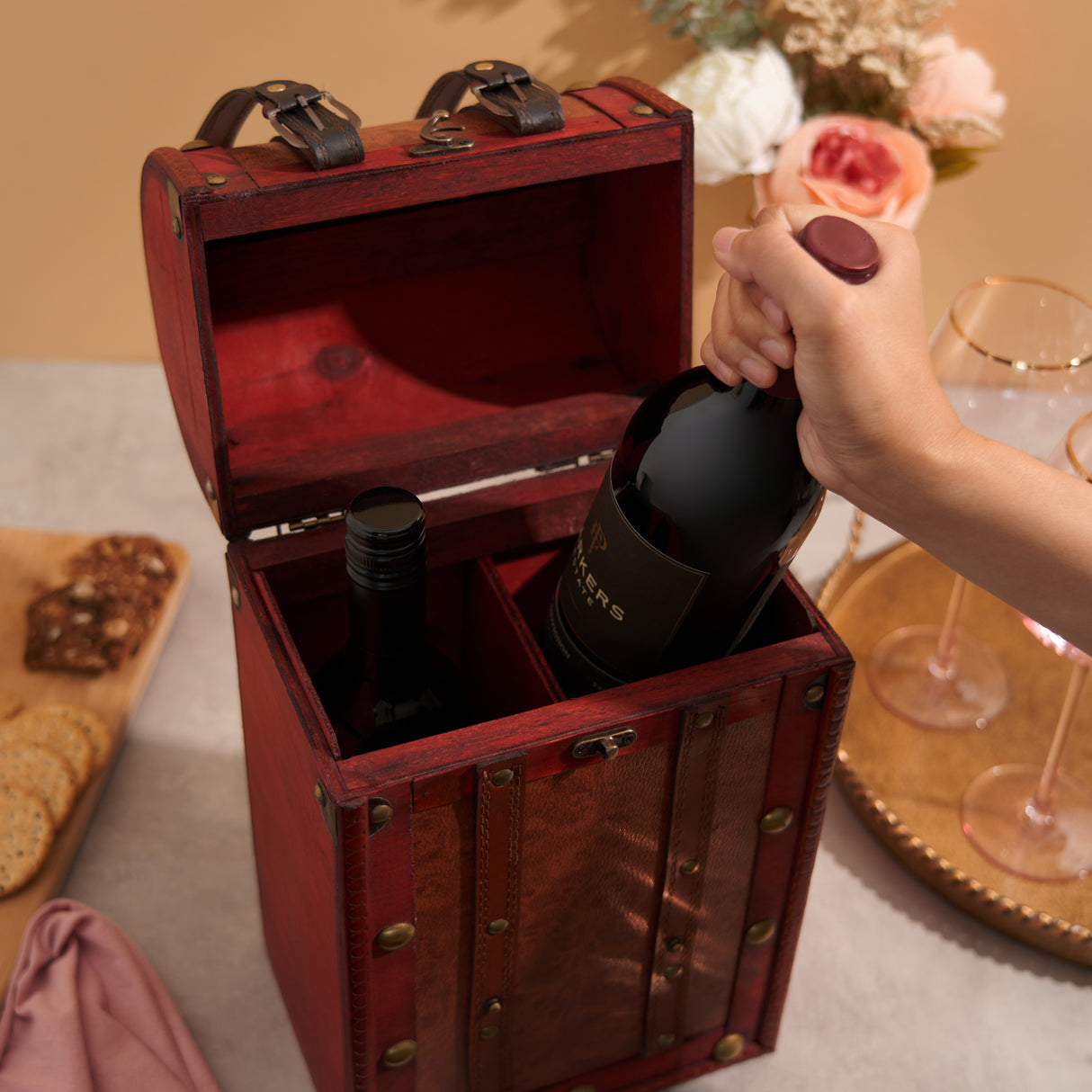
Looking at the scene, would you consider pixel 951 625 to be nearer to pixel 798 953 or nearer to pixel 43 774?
pixel 798 953

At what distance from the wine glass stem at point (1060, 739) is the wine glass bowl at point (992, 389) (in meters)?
0.11

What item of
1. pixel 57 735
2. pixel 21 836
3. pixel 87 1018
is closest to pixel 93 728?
pixel 57 735

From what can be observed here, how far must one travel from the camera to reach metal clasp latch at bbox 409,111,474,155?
2.56 ft

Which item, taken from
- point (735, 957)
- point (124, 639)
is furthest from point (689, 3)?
point (735, 957)

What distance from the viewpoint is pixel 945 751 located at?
3.87 ft

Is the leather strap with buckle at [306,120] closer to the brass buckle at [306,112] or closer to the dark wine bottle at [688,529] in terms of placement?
the brass buckle at [306,112]

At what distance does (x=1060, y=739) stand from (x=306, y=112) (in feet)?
2.67

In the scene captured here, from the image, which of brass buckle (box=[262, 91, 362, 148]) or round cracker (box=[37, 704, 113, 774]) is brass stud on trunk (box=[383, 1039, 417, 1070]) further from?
brass buckle (box=[262, 91, 362, 148])

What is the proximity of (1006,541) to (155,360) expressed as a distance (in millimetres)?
1440

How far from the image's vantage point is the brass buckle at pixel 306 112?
76cm

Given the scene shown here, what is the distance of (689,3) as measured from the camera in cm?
141

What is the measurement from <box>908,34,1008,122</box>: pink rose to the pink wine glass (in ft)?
2.30

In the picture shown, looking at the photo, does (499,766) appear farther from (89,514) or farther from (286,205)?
(89,514)

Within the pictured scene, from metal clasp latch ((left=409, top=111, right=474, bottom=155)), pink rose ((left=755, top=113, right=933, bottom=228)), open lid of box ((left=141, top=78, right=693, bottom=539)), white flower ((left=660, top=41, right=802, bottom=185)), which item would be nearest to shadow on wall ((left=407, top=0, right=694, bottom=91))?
white flower ((left=660, top=41, right=802, bottom=185))
